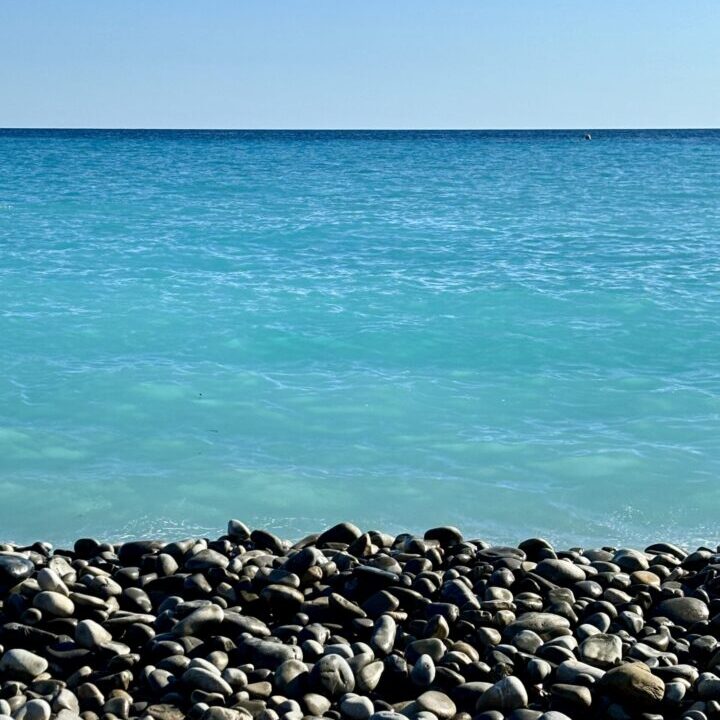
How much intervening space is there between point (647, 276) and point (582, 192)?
1264 cm

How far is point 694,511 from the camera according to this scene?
701cm

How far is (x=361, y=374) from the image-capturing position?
10.2 m

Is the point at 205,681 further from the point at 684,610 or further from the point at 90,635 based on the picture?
the point at 684,610

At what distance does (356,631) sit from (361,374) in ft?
17.9

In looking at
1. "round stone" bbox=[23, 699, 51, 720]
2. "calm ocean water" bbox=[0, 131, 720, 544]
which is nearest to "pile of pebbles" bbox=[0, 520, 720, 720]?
"round stone" bbox=[23, 699, 51, 720]

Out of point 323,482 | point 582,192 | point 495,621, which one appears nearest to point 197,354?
point 323,482

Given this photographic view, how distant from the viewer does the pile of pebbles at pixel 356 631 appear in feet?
13.8

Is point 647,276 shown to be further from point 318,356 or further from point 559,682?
point 559,682

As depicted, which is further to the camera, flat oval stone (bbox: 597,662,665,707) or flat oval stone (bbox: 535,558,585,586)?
flat oval stone (bbox: 535,558,585,586)

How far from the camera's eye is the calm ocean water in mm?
7152

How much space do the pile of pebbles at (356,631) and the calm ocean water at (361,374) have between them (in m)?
1.19

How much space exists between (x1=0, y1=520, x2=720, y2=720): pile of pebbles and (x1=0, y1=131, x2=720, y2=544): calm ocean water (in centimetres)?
119

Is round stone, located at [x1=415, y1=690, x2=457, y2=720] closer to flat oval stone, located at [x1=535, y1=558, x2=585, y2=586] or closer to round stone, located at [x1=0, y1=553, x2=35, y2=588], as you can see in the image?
flat oval stone, located at [x1=535, y1=558, x2=585, y2=586]

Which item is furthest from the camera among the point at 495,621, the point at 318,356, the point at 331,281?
the point at 331,281
